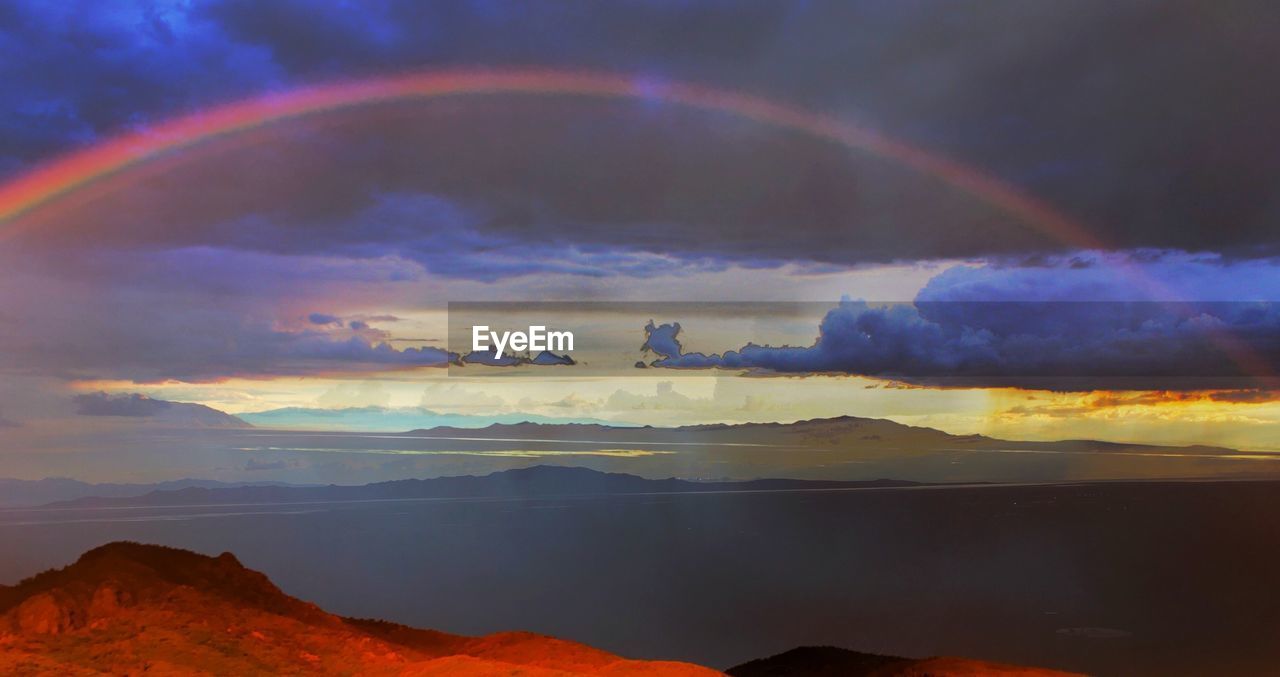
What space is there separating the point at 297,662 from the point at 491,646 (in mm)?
6898

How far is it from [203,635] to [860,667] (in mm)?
19356

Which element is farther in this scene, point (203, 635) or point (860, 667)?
point (860, 667)

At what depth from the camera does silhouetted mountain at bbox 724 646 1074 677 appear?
97.4ft

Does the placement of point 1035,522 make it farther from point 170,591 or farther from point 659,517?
point 170,591

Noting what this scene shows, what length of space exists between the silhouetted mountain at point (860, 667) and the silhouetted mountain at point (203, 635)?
8.18 m

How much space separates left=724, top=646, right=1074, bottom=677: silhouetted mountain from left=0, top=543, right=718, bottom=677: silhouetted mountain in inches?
322

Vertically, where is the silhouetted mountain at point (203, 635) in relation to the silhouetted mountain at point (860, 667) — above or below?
above

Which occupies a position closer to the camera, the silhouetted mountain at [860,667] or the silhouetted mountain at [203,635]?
the silhouetted mountain at [203,635]

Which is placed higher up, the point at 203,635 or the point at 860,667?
the point at 203,635

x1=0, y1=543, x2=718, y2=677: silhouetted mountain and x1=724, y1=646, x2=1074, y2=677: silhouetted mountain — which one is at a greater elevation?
x1=0, y1=543, x2=718, y2=677: silhouetted mountain

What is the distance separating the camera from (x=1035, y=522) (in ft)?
338

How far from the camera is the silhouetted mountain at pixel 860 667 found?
29688 mm

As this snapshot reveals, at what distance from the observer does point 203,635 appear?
80.9 ft

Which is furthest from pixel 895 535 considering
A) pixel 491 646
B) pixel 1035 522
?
pixel 491 646
